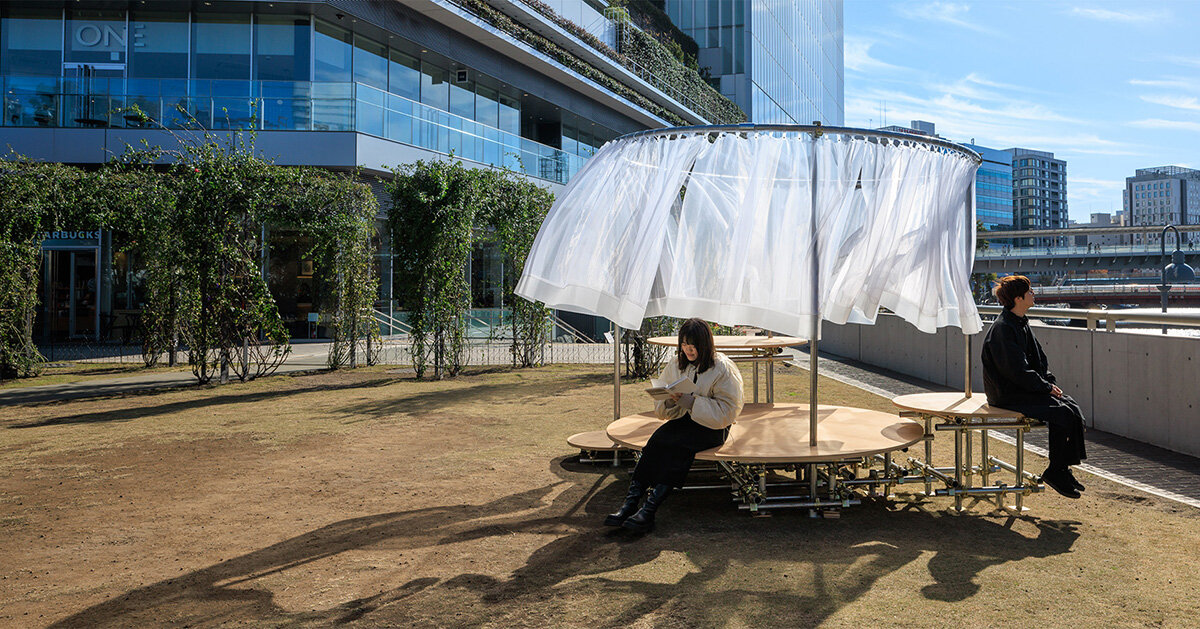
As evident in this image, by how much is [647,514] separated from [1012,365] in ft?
9.14

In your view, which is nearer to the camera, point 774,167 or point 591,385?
point 774,167

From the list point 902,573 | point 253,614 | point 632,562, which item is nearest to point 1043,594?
point 902,573

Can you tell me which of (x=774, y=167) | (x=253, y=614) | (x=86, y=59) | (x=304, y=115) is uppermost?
(x=86, y=59)

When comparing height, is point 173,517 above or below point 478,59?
below

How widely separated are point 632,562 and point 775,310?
1938mm

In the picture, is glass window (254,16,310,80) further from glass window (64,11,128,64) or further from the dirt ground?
the dirt ground

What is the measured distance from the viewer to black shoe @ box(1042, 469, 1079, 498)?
563cm

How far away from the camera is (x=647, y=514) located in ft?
17.6

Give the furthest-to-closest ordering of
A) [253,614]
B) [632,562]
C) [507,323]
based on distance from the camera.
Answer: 1. [507,323]
2. [632,562]
3. [253,614]

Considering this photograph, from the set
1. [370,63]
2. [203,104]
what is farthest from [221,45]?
[370,63]

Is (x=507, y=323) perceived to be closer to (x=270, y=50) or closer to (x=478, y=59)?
(x=270, y=50)

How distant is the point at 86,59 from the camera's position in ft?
75.3

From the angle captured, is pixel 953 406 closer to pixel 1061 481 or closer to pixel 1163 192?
pixel 1061 481

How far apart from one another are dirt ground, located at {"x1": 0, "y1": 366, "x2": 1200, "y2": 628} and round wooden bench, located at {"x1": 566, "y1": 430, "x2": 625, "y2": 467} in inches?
6.5
